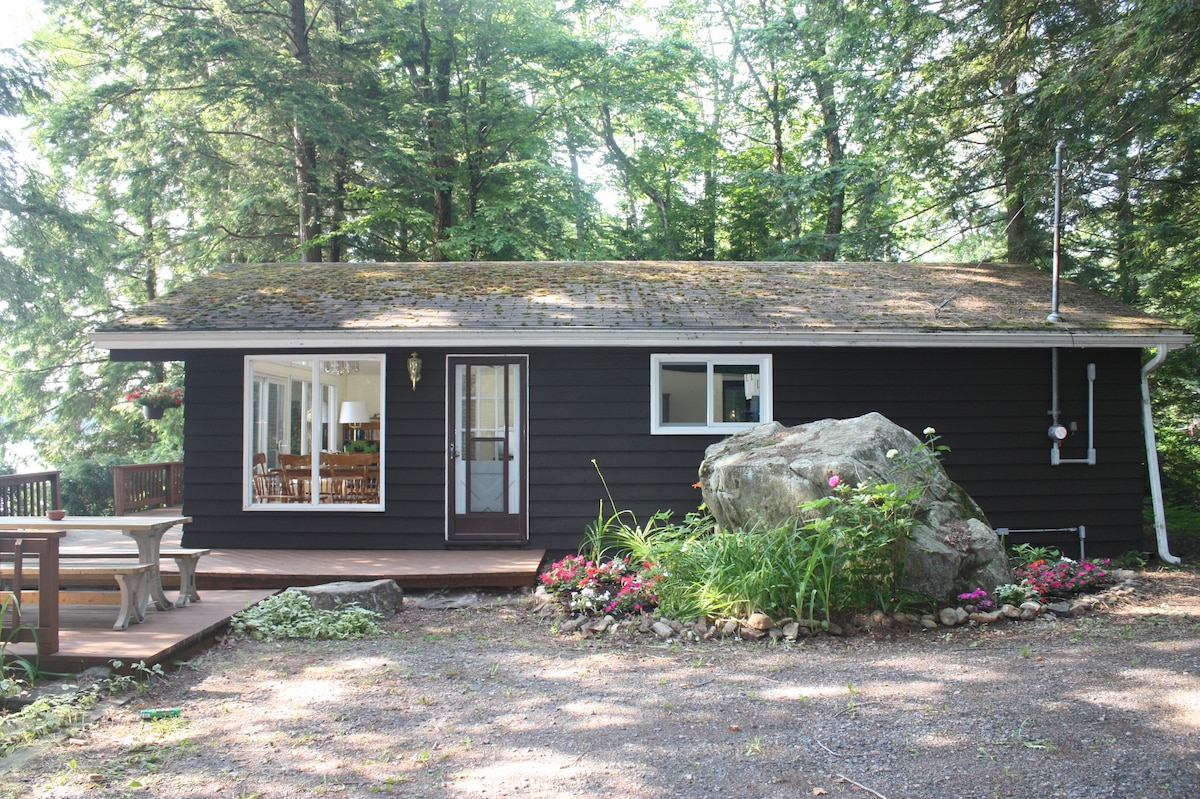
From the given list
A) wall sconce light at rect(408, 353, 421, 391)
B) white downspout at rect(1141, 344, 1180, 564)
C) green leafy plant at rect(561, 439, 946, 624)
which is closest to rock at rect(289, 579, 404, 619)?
green leafy plant at rect(561, 439, 946, 624)

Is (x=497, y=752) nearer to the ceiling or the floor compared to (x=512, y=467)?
nearer to the floor

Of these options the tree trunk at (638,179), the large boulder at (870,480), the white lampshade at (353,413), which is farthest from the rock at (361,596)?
the tree trunk at (638,179)

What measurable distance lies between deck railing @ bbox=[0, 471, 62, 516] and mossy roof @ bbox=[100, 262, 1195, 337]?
3.13 m

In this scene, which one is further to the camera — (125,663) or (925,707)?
(125,663)

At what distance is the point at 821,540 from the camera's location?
17.9 ft

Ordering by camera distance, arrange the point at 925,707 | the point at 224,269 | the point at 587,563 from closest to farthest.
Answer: the point at 925,707
the point at 587,563
the point at 224,269

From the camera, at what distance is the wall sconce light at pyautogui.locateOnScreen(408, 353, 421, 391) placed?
7.98m

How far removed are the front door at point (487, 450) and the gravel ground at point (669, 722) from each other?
2.88 meters

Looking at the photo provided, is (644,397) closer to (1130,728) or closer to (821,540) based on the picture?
(821,540)

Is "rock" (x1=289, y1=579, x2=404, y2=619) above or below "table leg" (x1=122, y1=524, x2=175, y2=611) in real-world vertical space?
below

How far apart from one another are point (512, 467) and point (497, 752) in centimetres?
507

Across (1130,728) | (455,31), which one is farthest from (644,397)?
(455,31)

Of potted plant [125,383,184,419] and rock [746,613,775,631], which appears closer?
rock [746,613,775,631]

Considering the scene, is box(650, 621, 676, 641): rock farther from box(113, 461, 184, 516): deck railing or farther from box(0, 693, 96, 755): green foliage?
box(113, 461, 184, 516): deck railing
